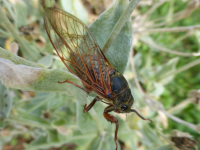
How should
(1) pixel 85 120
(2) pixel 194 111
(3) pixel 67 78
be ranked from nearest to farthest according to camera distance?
(3) pixel 67 78 → (1) pixel 85 120 → (2) pixel 194 111

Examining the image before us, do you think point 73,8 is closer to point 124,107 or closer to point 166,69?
point 124,107

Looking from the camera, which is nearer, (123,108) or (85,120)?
(123,108)

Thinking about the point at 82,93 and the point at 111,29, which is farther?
the point at 111,29

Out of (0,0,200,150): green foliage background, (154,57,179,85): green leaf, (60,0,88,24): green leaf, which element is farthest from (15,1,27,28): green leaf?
(154,57,179,85): green leaf

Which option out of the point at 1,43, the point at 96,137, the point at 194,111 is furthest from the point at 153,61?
the point at 1,43

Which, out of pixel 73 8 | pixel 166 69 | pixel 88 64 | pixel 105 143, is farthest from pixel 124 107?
pixel 166 69

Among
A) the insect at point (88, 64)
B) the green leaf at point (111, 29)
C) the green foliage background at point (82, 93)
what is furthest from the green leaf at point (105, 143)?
the green leaf at point (111, 29)

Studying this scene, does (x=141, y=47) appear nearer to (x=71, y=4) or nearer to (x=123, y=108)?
(x=71, y=4)
